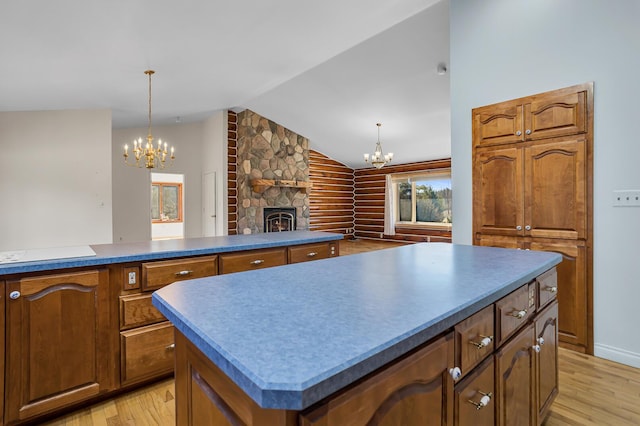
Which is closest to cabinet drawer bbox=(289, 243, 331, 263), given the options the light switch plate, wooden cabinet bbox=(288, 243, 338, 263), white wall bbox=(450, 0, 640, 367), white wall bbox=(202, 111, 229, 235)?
wooden cabinet bbox=(288, 243, 338, 263)

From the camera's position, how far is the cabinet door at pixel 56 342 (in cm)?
163

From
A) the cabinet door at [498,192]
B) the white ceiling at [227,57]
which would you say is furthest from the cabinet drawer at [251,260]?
the white ceiling at [227,57]

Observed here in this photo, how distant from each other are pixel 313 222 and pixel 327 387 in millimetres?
9385

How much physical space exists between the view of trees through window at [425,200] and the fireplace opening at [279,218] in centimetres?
374

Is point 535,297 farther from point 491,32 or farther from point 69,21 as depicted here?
point 69,21

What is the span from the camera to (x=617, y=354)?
241cm

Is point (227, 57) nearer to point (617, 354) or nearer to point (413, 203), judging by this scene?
point (617, 354)

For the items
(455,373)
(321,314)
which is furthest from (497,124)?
(321,314)

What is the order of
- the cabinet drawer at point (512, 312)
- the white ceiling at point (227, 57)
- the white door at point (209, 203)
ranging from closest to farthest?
the cabinet drawer at point (512, 312)
the white ceiling at point (227, 57)
the white door at point (209, 203)

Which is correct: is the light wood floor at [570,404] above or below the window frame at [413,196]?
below

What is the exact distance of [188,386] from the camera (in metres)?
0.92

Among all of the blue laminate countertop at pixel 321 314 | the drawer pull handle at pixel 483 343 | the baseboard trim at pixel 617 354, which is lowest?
the baseboard trim at pixel 617 354

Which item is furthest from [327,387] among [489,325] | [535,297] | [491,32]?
[491,32]

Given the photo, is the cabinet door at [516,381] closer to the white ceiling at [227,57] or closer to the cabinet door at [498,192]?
the cabinet door at [498,192]
